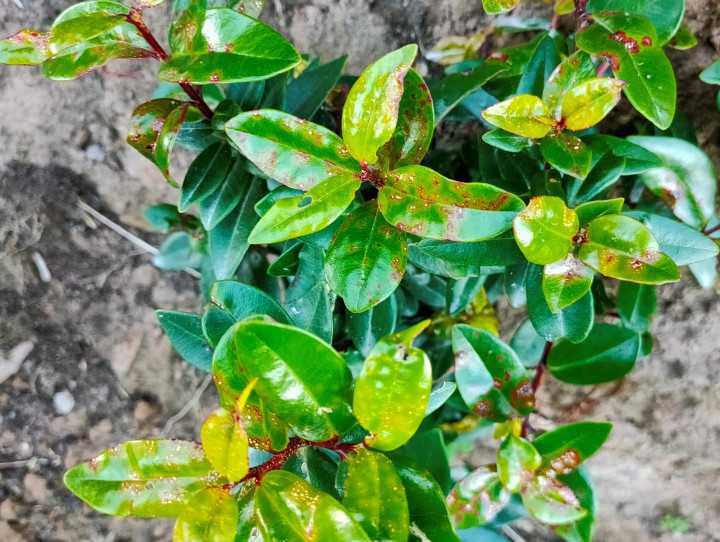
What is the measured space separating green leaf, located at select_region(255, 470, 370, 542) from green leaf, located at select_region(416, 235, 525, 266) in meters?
0.37

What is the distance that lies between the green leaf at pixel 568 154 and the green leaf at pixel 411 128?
0.19 m

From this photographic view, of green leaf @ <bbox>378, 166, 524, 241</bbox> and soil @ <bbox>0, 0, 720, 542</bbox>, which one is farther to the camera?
soil @ <bbox>0, 0, 720, 542</bbox>

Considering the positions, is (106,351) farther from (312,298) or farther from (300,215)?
(300,215)

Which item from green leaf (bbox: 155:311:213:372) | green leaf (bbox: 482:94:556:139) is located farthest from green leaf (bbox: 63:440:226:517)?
green leaf (bbox: 482:94:556:139)

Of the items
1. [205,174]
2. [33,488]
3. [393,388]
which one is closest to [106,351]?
[33,488]

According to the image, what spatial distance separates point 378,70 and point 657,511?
1.75m

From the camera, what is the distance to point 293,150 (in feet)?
2.38

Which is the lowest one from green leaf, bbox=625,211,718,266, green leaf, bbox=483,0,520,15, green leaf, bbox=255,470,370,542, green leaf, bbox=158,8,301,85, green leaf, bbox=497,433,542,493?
green leaf, bbox=497,433,542,493

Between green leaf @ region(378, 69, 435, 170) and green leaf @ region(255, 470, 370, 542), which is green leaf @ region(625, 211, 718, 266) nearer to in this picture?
green leaf @ region(378, 69, 435, 170)

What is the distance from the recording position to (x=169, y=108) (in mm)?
853

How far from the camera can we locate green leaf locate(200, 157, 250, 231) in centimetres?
97

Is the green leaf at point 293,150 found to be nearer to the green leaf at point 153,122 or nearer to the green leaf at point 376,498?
the green leaf at point 153,122

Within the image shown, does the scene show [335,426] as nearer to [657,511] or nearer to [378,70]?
[378,70]

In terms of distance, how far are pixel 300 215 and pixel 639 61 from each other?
22.8 inches
